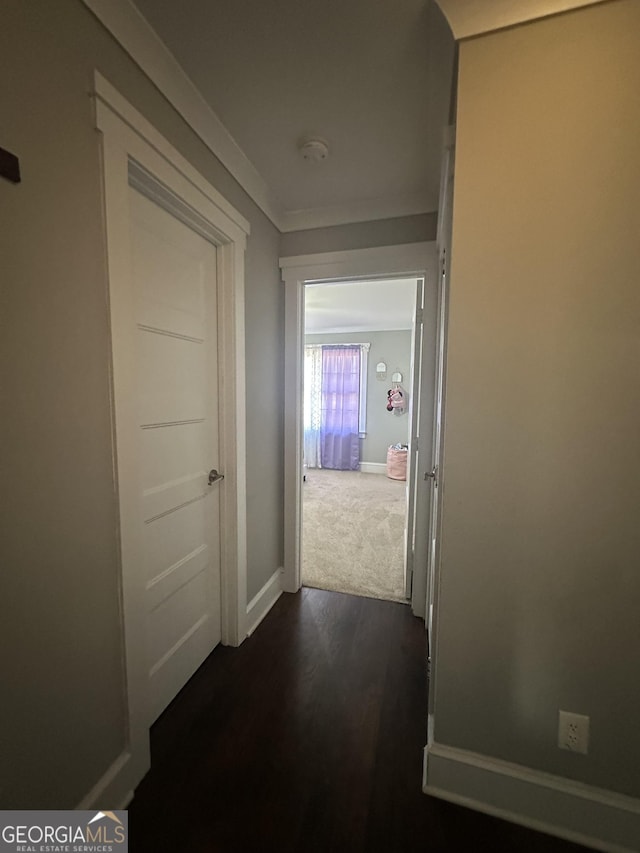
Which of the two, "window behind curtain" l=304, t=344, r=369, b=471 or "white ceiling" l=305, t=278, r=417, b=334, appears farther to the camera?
"window behind curtain" l=304, t=344, r=369, b=471

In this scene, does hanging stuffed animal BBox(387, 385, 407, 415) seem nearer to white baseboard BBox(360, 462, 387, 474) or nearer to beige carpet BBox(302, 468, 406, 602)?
white baseboard BBox(360, 462, 387, 474)

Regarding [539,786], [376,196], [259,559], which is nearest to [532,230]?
[376,196]

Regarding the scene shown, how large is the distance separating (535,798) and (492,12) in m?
2.24

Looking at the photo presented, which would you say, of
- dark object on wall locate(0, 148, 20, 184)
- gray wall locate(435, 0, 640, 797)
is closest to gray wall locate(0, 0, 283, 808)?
dark object on wall locate(0, 148, 20, 184)

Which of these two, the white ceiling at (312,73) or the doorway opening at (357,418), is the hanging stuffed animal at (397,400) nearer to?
the doorway opening at (357,418)

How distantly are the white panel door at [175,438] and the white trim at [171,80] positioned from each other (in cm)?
34

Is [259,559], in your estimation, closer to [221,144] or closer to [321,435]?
[221,144]

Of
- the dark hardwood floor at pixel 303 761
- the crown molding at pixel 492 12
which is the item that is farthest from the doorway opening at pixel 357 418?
the crown molding at pixel 492 12

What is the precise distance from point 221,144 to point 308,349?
453cm

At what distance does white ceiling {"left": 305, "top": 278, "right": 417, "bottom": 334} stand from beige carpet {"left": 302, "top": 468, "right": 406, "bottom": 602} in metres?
2.18

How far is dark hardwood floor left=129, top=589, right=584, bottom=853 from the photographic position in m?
1.01

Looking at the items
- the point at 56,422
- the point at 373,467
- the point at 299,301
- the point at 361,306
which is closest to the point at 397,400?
the point at 373,467

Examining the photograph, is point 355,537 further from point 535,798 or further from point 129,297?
point 129,297

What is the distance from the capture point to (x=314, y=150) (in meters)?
1.51
